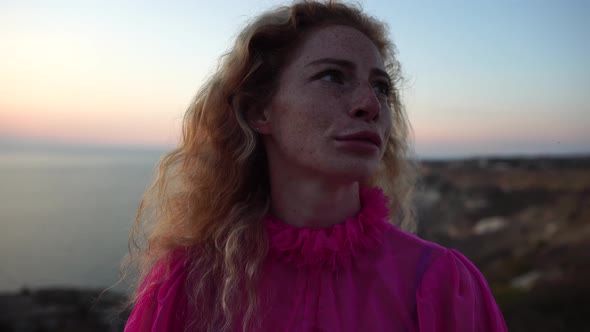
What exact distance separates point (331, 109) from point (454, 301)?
3.18ft

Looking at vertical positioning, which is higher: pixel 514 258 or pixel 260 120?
pixel 260 120

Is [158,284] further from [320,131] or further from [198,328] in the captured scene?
[320,131]

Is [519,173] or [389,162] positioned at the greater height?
[389,162]

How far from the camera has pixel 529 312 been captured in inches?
273

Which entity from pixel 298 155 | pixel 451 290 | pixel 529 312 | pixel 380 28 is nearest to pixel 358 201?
pixel 298 155

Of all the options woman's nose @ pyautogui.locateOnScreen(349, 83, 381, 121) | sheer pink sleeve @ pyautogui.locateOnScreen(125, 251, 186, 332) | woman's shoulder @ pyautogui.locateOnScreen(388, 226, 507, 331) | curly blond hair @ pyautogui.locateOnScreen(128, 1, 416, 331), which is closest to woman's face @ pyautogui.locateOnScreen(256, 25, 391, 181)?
woman's nose @ pyautogui.locateOnScreen(349, 83, 381, 121)

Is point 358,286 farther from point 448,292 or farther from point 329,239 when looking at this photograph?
point 448,292

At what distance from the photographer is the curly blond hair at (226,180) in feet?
6.95

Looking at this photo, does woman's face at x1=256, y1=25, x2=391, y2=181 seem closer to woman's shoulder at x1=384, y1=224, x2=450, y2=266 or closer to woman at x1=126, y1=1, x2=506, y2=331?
woman at x1=126, y1=1, x2=506, y2=331

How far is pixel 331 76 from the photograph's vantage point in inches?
84.0

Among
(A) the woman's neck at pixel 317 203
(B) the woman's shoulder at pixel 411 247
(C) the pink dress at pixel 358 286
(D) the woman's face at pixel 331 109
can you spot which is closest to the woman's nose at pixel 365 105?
(D) the woman's face at pixel 331 109

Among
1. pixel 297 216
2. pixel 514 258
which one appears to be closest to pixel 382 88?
pixel 297 216

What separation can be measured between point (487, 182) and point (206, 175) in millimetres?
24271

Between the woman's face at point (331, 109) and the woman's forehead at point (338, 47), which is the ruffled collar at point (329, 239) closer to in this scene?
the woman's face at point (331, 109)
